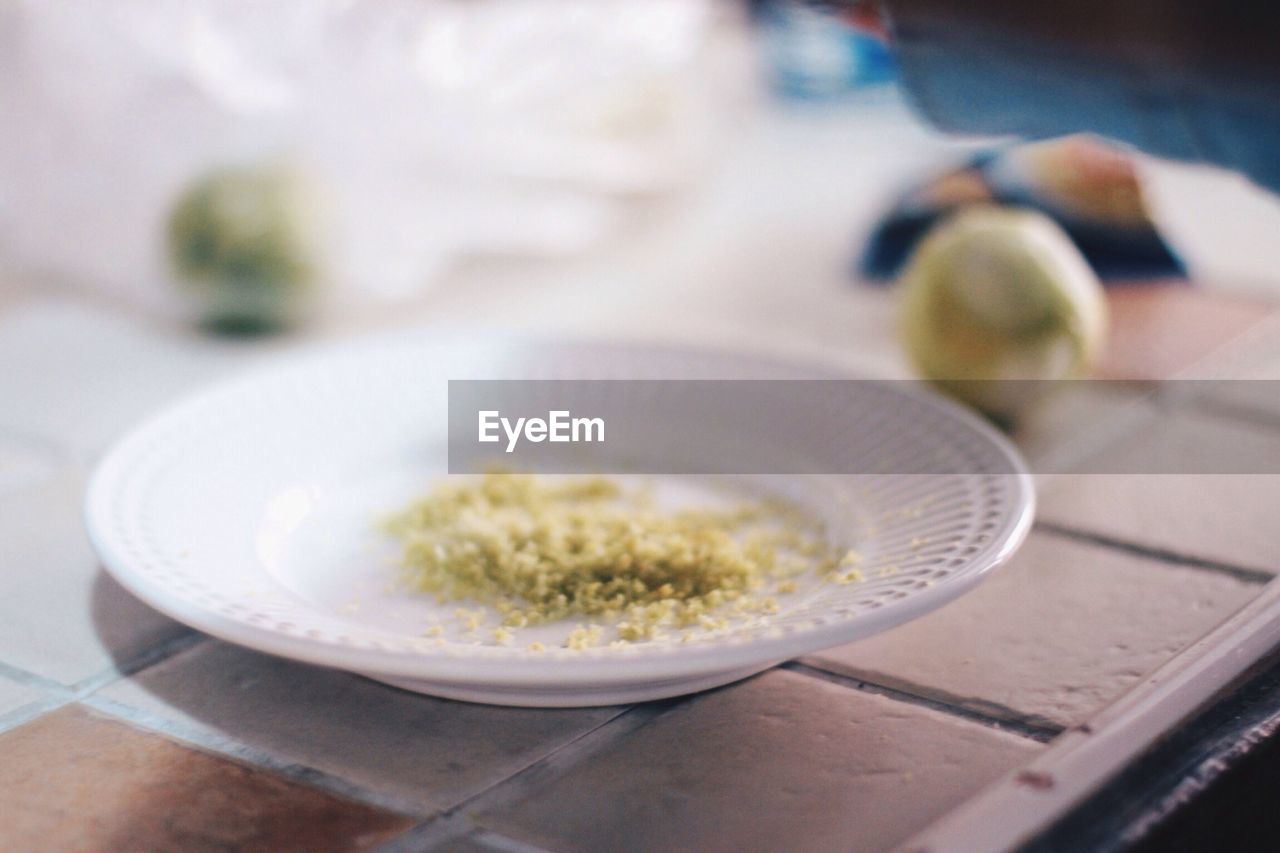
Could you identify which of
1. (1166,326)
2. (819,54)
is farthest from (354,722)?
(819,54)

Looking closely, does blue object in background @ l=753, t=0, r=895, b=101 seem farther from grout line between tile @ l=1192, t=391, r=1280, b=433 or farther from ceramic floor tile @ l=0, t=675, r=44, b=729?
ceramic floor tile @ l=0, t=675, r=44, b=729

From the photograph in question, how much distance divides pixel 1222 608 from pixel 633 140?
80 centimetres

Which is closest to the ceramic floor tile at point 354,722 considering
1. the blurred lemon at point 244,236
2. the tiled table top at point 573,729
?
the tiled table top at point 573,729

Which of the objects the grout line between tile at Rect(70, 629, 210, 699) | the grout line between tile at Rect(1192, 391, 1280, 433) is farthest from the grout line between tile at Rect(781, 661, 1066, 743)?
the grout line between tile at Rect(1192, 391, 1280, 433)

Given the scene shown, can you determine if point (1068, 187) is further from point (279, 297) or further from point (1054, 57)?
point (279, 297)

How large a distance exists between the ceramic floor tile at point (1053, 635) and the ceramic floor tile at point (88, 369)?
1.82ft

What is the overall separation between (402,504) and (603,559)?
0.52 feet

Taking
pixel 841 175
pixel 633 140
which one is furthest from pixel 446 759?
pixel 841 175

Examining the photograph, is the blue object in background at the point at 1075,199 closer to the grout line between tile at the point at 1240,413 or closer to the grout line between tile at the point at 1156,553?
the grout line between tile at the point at 1240,413

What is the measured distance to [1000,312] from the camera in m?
0.84

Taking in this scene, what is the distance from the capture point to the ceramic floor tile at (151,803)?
469mm

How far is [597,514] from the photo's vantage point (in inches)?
26.3

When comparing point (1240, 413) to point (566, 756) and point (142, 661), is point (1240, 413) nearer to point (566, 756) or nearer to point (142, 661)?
point (566, 756)

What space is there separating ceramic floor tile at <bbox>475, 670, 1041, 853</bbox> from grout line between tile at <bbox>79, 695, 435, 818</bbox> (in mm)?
34
